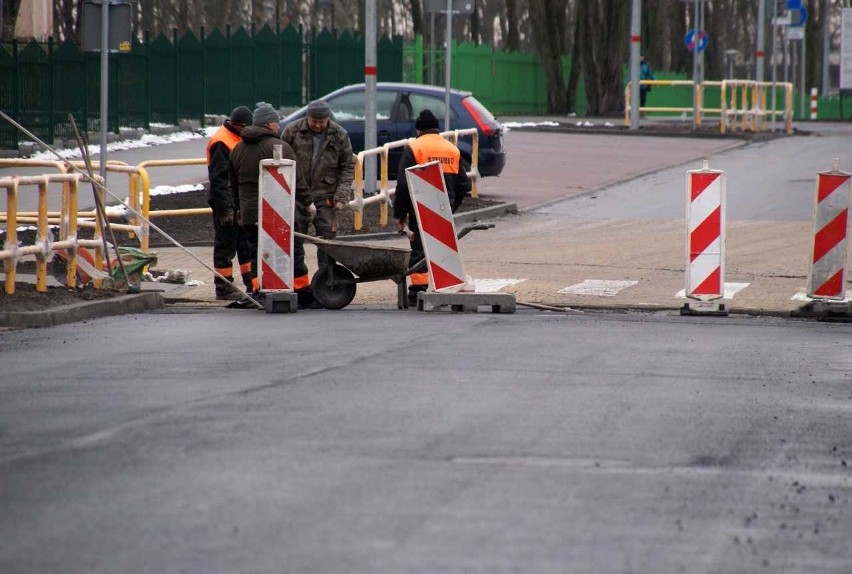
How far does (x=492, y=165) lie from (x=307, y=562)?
19.4 m

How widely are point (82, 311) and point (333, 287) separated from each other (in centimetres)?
202

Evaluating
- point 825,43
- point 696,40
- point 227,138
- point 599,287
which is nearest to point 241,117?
point 227,138

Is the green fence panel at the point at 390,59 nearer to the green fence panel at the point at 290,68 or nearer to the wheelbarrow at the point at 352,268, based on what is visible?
the green fence panel at the point at 290,68

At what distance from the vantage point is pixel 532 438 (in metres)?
7.17

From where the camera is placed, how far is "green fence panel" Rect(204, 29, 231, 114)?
36938mm

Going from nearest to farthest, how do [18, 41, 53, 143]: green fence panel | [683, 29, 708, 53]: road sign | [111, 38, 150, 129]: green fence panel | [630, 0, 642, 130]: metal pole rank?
[18, 41, 53, 143]: green fence panel, [111, 38, 150, 129]: green fence panel, [630, 0, 642, 130]: metal pole, [683, 29, 708, 53]: road sign

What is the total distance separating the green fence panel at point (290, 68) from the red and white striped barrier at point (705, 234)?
88.2 feet

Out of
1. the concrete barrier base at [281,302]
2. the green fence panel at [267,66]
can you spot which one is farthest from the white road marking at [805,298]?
the green fence panel at [267,66]

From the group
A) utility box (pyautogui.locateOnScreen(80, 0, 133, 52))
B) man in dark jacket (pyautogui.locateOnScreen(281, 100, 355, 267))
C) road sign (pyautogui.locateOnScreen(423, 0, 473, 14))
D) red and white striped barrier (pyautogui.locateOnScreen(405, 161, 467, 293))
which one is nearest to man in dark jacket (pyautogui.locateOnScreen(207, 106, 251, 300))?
man in dark jacket (pyautogui.locateOnScreen(281, 100, 355, 267))

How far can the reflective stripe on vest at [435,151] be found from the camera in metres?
13.9

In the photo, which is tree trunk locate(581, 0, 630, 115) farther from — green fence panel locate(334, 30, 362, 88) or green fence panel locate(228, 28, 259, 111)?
green fence panel locate(228, 28, 259, 111)

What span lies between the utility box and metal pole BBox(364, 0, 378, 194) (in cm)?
546

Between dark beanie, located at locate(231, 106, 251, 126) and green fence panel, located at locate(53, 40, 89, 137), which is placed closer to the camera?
dark beanie, located at locate(231, 106, 251, 126)

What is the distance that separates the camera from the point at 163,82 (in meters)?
34.9
